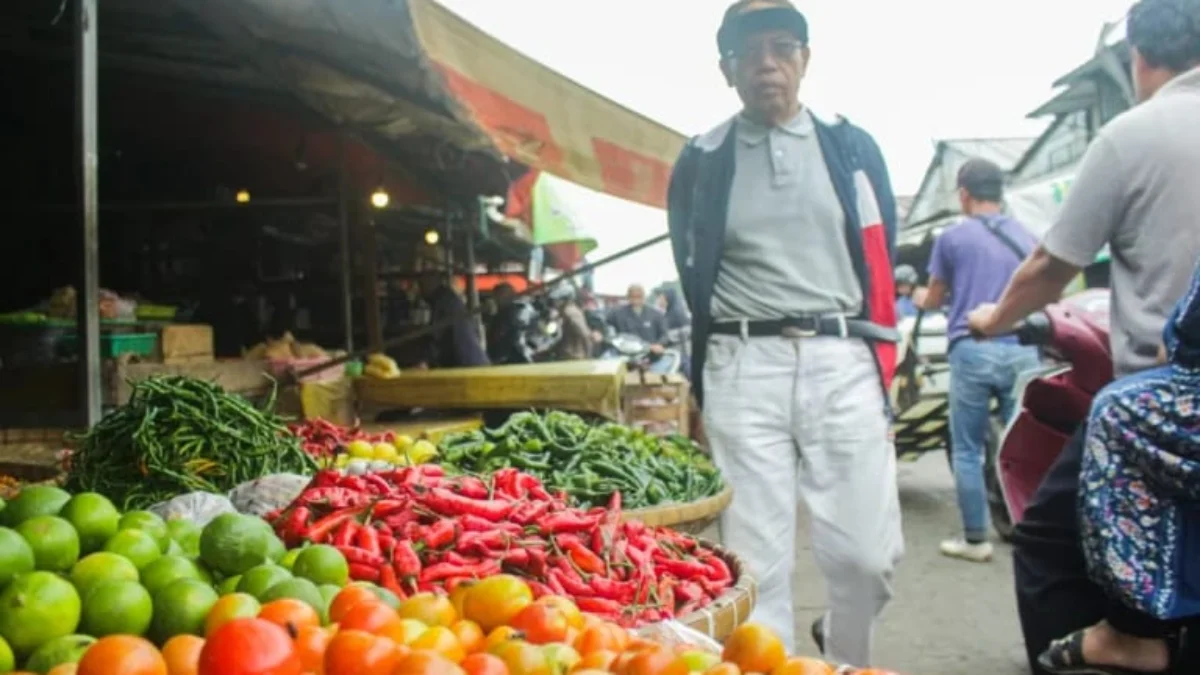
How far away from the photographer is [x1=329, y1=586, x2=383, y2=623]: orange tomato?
1.72 metres

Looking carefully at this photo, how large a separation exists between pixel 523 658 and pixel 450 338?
917 cm

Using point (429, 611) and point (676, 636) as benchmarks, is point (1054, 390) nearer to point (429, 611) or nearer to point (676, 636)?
point (676, 636)

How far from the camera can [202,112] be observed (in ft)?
26.1

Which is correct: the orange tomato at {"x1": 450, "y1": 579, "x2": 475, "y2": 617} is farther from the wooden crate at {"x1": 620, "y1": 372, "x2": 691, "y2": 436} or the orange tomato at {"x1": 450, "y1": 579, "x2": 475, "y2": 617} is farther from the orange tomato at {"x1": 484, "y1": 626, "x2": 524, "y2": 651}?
the wooden crate at {"x1": 620, "y1": 372, "x2": 691, "y2": 436}

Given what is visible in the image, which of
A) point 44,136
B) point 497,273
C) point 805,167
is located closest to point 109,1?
point 44,136

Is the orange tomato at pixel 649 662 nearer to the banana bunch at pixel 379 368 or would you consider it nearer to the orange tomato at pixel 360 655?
the orange tomato at pixel 360 655

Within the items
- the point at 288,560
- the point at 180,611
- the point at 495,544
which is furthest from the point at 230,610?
the point at 495,544

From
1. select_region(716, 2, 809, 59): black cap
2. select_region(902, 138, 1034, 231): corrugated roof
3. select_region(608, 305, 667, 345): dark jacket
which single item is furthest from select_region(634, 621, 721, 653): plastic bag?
select_region(902, 138, 1034, 231): corrugated roof

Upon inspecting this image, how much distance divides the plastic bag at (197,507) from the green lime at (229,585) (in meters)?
0.97

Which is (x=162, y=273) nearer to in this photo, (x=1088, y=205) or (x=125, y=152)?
(x=125, y=152)

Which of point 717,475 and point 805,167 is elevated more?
point 805,167

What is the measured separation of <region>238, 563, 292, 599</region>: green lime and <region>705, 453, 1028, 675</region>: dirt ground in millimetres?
3153

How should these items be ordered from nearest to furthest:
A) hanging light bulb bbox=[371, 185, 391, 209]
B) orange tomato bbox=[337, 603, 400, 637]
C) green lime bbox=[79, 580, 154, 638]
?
1. orange tomato bbox=[337, 603, 400, 637]
2. green lime bbox=[79, 580, 154, 638]
3. hanging light bulb bbox=[371, 185, 391, 209]

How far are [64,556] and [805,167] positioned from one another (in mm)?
2624
